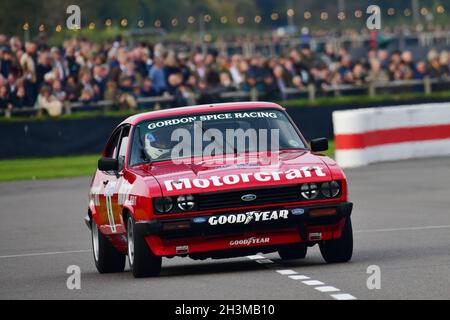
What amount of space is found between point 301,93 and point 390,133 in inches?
313

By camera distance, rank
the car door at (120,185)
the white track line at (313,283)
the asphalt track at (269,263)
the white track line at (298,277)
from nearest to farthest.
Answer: the asphalt track at (269,263) → the white track line at (313,283) → the white track line at (298,277) → the car door at (120,185)

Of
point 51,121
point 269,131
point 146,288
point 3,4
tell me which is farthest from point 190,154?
point 3,4

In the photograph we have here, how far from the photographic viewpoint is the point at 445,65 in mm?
39781

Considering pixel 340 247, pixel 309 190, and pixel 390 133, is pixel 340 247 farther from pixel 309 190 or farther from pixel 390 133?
pixel 390 133

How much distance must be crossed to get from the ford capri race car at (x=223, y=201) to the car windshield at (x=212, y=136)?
0.01 metres

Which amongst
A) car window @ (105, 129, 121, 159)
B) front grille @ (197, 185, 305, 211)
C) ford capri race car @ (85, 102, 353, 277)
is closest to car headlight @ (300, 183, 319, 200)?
ford capri race car @ (85, 102, 353, 277)

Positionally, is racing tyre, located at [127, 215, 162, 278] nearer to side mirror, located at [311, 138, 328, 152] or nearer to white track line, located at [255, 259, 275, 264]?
white track line, located at [255, 259, 275, 264]

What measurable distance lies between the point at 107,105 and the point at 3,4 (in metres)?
14.9

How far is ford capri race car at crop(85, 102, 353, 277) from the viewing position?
12.4 meters

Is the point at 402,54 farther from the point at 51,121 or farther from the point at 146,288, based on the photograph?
the point at 146,288

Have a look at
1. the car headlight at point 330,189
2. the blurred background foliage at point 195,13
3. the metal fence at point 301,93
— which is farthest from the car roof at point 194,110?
the blurred background foliage at point 195,13

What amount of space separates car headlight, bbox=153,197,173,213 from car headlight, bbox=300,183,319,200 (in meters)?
1.13

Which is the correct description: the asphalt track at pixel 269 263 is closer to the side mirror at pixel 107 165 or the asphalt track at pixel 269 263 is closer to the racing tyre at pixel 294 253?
the racing tyre at pixel 294 253

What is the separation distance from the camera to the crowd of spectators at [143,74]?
101ft
